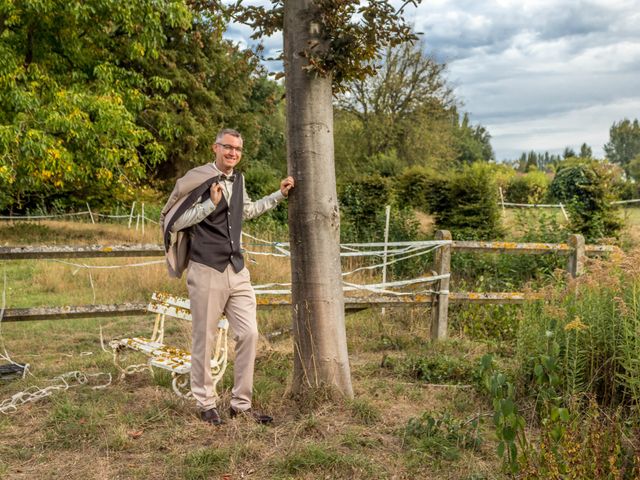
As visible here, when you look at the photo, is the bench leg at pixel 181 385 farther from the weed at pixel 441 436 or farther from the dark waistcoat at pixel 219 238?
the weed at pixel 441 436

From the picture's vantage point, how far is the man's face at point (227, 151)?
15.7 feet

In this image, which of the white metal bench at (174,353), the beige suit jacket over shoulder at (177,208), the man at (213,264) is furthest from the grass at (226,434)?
the beige suit jacket over shoulder at (177,208)

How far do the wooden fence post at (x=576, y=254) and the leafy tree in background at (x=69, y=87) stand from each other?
10.2 m

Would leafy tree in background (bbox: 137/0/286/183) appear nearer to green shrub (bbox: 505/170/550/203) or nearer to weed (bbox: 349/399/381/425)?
green shrub (bbox: 505/170/550/203)

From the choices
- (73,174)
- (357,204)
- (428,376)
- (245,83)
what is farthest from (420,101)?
(428,376)

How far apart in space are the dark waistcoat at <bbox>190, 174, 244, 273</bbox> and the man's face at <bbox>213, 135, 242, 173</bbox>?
0.67 feet

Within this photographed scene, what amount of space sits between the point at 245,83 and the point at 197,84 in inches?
148

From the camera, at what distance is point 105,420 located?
15.4ft

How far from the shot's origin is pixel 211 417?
4.65 m

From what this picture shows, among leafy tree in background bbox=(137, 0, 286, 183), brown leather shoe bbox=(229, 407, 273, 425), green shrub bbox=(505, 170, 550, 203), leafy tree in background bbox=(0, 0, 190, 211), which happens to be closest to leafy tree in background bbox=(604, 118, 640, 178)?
green shrub bbox=(505, 170, 550, 203)

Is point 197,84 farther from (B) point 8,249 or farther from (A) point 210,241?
(A) point 210,241

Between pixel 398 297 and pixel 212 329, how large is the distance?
3.12 meters

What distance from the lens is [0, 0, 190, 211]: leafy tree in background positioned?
13500 mm

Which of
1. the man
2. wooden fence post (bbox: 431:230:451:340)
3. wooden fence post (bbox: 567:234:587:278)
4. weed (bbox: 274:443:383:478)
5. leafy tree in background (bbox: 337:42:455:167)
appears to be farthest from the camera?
leafy tree in background (bbox: 337:42:455:167)
